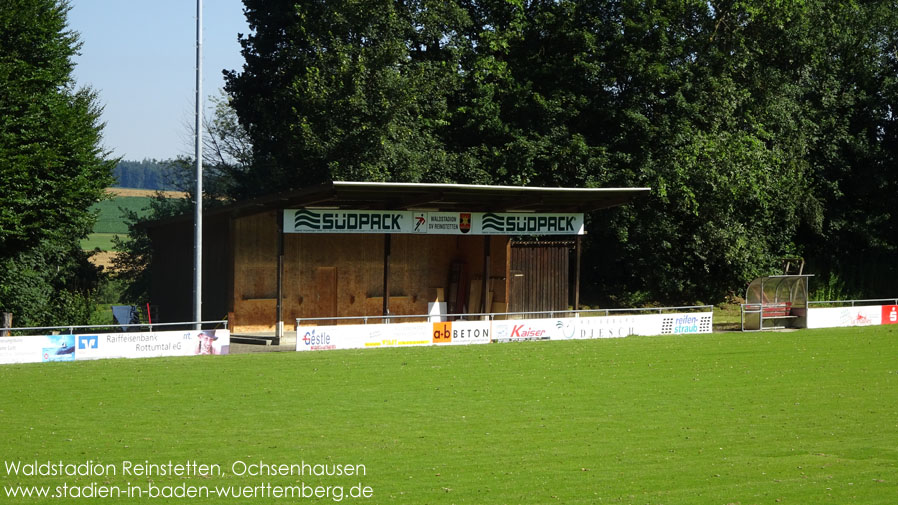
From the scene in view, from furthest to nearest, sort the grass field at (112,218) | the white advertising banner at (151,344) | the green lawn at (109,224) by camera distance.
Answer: the grass field at (112,218) → the green lawn at (109,224) → the white advertising banner at (151,344)

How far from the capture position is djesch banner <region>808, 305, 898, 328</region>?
35594 mm

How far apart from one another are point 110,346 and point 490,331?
37.2ft

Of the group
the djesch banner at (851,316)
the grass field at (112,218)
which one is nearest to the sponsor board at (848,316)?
the djesch banner at (851,316)

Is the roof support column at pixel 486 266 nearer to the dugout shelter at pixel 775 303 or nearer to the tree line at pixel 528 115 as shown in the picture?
the tree line at pixel 528 115

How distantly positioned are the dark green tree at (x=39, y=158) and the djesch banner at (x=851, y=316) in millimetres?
28982

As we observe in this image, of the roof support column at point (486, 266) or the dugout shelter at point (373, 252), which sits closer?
the dugout shelter at point (373, 252)

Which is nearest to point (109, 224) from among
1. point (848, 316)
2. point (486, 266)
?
point (486, 266)

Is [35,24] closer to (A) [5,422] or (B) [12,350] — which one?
(B) [12,350]

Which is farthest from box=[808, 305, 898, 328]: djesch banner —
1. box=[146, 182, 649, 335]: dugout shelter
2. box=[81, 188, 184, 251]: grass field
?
box=[81, 188, 184, 251]: grass field

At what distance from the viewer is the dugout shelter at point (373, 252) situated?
29.3 meters

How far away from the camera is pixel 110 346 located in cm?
2339

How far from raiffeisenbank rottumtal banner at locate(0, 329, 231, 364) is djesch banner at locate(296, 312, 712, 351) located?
260 cm

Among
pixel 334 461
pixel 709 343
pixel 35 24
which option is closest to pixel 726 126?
pixel 709 343

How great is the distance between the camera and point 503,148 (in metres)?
40.5
